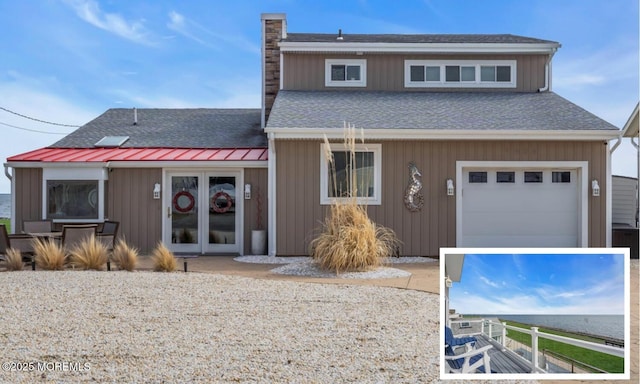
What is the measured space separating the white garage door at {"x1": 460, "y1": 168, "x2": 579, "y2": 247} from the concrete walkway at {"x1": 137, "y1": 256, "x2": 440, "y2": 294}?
1992 mm

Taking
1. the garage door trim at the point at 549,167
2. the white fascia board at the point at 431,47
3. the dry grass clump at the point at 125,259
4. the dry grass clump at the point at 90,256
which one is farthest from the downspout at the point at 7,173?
the garage door trim at the point at 549,167

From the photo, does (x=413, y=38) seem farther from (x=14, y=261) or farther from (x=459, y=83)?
(x=14, y=261)

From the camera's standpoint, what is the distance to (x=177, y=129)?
1562 centimetres

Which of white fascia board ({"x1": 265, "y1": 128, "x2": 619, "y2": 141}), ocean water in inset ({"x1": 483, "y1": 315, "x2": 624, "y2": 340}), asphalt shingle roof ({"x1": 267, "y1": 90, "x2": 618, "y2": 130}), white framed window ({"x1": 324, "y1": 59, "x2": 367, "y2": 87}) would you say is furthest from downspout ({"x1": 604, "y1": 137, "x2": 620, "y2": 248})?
ocean water in inset ({"x1": 483, "y1": 315, "x2": 624, "y2": 340})

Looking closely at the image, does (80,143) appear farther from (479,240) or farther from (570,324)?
(570,324)

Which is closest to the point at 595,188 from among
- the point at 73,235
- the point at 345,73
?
the point at 345,73

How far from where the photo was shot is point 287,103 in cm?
1368

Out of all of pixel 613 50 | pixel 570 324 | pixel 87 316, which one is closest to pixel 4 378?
pixel 87 316

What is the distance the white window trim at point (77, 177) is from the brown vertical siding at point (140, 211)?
0.19 metres

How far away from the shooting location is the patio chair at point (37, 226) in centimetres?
1165

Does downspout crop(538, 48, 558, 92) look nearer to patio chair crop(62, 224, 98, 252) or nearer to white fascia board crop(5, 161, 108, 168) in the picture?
white fascia board crop(5, 161, 108, 168)

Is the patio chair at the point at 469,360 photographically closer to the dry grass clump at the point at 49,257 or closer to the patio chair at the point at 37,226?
the dry grass clump at the point at 49,257

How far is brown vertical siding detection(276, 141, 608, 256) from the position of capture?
1192 cm

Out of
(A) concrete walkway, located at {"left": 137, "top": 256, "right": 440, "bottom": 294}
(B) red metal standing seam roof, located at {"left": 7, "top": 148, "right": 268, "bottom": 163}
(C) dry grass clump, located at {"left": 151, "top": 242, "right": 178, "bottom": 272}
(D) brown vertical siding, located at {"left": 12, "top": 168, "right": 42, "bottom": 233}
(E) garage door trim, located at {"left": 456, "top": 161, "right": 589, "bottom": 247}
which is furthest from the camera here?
(D) brown vertical siding, located at {"left": 12, "top": 168, "right": 42, "bottom": 233}
